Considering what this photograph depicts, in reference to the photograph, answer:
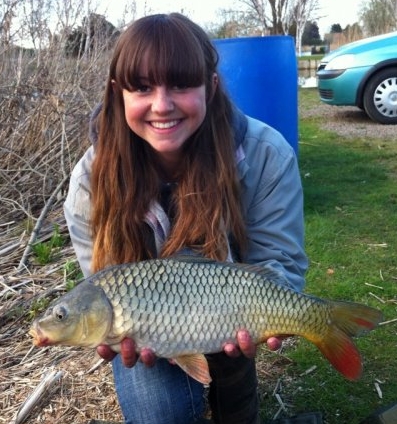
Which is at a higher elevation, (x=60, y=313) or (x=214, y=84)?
(x=214, y=84)

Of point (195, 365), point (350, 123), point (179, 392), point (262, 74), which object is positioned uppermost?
point (262, 74)

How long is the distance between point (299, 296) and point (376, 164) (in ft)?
10.1

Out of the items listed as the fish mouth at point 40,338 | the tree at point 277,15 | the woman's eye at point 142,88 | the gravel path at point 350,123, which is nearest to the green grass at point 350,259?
the gravel path at point 350,123

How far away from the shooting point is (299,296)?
1.11 m

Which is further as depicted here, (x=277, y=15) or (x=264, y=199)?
(x=277, y=15)

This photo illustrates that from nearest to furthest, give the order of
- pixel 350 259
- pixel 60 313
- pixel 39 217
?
pixel 60 313 < pixel 350 259 < pixel 39 217

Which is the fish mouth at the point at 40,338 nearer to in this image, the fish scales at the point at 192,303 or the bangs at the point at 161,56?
the fish scales at the point at 192,303

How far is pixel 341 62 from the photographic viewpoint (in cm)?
543

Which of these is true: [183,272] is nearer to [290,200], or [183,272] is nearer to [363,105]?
[290,200]

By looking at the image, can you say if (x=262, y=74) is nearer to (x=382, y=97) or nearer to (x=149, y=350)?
(x=149, y=350)

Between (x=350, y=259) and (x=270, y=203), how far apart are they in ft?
3.75

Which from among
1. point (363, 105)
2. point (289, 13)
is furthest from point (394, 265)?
point (289, 13)

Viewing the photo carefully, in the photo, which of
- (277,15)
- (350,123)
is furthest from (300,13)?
(350,123)

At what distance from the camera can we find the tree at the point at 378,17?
56.2ft
